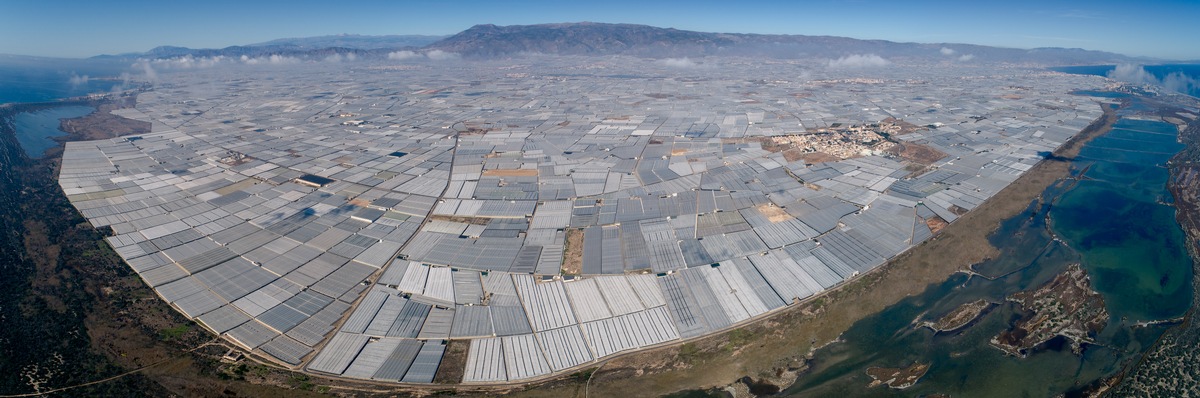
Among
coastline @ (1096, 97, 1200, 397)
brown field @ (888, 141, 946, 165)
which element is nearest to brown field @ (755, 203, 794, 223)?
coastline @ (1096, 97, 1200, 397)

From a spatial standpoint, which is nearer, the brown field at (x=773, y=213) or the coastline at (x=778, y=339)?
the coastline at (x=778, y=339)

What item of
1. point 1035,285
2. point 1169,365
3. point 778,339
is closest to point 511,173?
point 778,339

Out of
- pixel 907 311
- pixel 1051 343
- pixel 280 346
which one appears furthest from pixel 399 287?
pixel 1051 343

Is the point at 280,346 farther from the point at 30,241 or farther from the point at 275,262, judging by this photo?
the point at 30,241

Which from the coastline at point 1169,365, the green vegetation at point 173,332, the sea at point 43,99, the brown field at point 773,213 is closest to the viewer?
the coastline at point 1169,365

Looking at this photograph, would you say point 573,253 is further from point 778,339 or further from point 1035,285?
point 1035,285

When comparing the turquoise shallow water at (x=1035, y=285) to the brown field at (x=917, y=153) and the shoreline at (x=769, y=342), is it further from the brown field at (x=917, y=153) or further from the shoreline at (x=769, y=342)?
the brown field at (x=917, y=153)

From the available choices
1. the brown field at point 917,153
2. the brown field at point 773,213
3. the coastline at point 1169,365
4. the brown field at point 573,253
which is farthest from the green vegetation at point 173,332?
the brown field at point 917,153
